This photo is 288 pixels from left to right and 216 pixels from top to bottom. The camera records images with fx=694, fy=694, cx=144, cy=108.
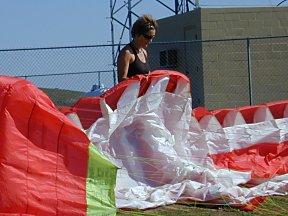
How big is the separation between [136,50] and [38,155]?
6.75ft

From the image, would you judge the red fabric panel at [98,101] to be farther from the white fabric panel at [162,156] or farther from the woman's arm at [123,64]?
the woman's arm at [123,64]

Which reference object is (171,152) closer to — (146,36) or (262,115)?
(146,36)

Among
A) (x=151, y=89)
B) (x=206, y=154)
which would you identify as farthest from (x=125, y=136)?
(x=206, y=154)

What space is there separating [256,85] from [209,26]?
1796mm

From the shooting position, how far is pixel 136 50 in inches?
274

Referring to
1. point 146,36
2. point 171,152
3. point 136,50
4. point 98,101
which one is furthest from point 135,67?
point 171,152

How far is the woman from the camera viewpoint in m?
6.79

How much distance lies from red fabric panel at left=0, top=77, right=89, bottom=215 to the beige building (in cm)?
1043

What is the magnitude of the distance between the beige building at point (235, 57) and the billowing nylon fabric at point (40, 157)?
10418mm

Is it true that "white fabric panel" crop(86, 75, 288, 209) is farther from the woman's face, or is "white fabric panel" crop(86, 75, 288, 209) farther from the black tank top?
the woman's face

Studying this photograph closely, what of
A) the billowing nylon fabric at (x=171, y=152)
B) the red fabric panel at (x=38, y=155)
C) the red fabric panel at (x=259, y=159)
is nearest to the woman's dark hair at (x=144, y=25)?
the billowing nylon fabric at (x=171, y=152)

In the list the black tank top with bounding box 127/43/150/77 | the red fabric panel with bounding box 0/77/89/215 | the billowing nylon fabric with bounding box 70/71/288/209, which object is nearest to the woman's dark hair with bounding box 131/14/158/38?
the black tank top with bounding box 127/43/150/77

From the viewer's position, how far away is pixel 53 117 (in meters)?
5.34

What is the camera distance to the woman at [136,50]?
6.79 m
